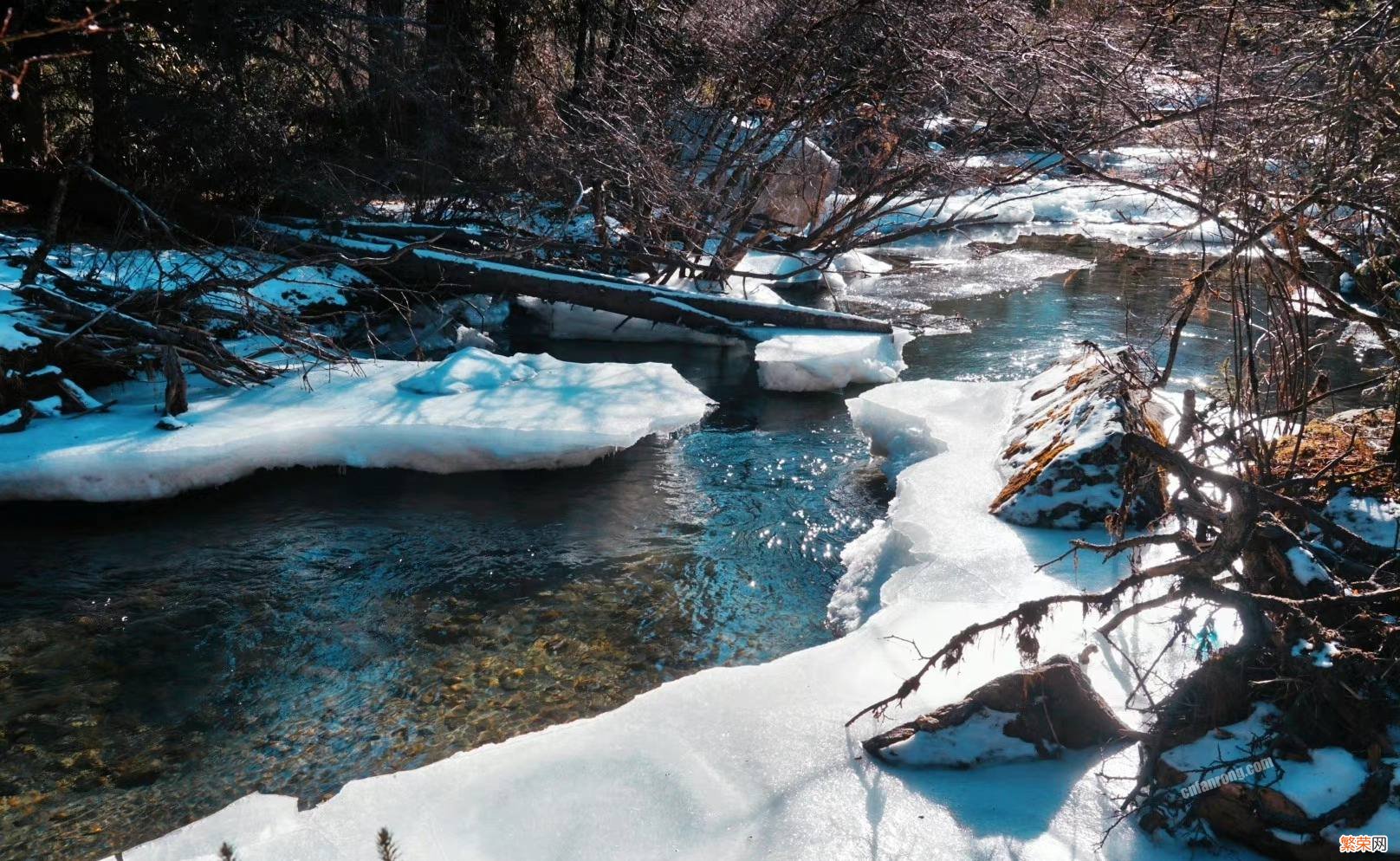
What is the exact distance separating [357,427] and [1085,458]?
4908 millimetres

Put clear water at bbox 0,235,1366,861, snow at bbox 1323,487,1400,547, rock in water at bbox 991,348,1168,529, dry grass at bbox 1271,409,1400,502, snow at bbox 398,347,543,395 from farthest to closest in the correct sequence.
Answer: snow at bbox 398,347,543,395 → rock in water at bbox 991,348,1168,529 → clear water at bbox 0,235,1366,861 → dry grass at bbox 1271,409,1400,502 → snow at bbox 1323,487,1400,547

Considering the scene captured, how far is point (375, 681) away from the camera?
512 centimetres

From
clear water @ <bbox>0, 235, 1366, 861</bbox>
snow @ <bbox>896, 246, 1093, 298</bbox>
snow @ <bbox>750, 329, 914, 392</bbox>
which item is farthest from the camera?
snow @ <bbox>896, 246, 1093, 298</bbox>

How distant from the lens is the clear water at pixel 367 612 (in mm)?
4551

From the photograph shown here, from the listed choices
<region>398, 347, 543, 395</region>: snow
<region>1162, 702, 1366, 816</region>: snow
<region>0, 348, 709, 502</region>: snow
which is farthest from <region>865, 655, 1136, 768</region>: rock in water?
<region>398, 347, 543, 395</region>: snow

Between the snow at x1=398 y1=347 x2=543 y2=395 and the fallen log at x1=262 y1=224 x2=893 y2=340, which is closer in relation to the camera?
the snow at x1=398 y1=347 x2=543 y2=395

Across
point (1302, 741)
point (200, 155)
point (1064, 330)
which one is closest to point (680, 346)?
point (1064, 330)

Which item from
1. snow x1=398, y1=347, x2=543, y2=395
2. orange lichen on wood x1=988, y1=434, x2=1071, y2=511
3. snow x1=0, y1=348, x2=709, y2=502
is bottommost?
snow x1=0, y1=348, x2=709, y2=502

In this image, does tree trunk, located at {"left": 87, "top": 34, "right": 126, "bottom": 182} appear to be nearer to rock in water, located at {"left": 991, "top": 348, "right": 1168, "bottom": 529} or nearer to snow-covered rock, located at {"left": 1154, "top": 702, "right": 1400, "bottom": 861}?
rock in water, located at {"left": 991, "top": 348, "right": 1168, "bottom": 529}

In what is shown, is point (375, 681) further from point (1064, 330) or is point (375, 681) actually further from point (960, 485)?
point (1064, 330)

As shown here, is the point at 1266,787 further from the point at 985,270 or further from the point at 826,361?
the point at 985,270

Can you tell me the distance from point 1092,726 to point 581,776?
185 cm

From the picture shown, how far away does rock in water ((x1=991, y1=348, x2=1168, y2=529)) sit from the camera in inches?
234

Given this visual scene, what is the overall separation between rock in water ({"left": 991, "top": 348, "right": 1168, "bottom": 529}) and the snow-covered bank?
47.3 inches
